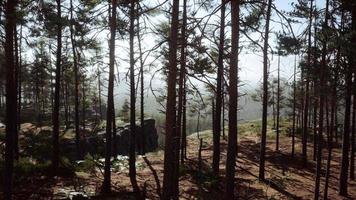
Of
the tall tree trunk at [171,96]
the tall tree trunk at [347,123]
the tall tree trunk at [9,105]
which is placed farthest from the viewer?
the tall tree trunk at [347,123]

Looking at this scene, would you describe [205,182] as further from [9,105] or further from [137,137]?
[137,137]

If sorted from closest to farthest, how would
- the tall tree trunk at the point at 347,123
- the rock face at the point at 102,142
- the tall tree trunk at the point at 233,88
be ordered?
1. the tall tree trunk at the point at 233,88
2. the tall tree trunk at the point at 347,123
3. the rock face at the point at 102,142

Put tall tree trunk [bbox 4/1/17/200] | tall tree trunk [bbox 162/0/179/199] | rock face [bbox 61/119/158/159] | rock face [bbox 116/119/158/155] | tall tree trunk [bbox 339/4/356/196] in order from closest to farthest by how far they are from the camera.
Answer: tall tree trunk [bbox 162/0/179/199], tall tree trunk [bbox 4/1/17/200], tall tree trunk [bbox 339/4/356/196], rock face [bbox 61/119/158/159], rock face [bbox 116/119/158/155]

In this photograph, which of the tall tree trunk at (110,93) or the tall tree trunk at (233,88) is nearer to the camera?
the tall tree trunk at (233,88)

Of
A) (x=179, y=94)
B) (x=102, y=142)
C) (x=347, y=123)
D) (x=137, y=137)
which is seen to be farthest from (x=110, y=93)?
(x=137, y=137)

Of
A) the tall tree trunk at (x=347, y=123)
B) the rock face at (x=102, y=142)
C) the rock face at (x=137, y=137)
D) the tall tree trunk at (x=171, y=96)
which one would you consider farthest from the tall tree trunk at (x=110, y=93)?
the rock face at (x=137, y=137)

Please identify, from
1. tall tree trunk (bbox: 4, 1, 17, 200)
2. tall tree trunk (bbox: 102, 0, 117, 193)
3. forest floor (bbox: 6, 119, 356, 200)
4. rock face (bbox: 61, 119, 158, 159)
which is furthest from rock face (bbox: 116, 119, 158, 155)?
tall tree trunk (bbox: 4, 1, 17, 200)

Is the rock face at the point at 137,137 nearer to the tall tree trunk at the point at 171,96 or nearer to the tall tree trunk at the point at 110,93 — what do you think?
the tall tree trunk at the point at 110,93

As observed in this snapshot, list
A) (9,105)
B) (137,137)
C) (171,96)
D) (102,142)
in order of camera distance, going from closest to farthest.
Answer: (171,96) → (9,105) → (102,142) → (137,137)

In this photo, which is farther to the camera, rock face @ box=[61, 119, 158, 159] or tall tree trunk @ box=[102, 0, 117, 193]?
rock face @ box=[61, 119, 158, 159]

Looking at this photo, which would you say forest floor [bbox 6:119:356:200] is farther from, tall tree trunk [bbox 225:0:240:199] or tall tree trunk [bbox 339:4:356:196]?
tall tree trunk [bbox 225:0:240:199]

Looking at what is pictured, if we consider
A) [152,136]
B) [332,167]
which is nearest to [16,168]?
[332,167]

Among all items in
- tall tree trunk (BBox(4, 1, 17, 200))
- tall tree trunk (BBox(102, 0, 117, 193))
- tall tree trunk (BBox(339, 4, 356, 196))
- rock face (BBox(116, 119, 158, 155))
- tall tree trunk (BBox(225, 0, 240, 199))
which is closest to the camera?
tall tree trunk (BBox(225, 0, 240, 199))

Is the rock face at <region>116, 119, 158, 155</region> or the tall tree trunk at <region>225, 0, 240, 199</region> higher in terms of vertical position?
the tall tree trunk at <region>225, 0, 240, 199</region>
